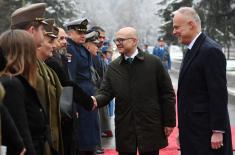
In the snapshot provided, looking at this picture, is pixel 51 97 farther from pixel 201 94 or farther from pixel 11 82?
pixel 201 94

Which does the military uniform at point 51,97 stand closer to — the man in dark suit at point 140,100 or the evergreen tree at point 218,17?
the man in dark suit at point 140,100

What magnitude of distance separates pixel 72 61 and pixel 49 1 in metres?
27.4

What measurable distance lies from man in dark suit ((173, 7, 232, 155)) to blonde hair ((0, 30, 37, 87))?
1.61 meters

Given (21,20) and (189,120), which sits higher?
(21,20)

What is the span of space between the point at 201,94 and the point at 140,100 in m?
0.93

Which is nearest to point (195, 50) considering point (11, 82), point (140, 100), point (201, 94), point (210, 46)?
point (210, 46)

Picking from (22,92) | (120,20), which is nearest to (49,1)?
(22,92)

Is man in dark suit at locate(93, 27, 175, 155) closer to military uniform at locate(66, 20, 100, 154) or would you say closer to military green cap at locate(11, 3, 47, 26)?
military uniform at locate(66, 20, 100, 154)

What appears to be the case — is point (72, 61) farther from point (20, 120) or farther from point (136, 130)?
point (20, 120)

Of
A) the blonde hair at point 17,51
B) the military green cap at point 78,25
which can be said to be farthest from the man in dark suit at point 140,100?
the blonde hair at point 17,51

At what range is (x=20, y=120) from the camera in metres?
3.73

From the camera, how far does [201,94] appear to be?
4.83m

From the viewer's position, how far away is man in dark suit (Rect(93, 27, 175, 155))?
561cm

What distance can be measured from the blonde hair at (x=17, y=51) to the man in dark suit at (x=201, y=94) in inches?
63.2
